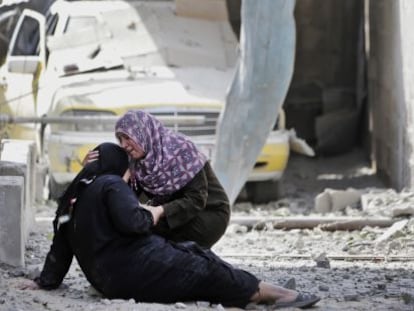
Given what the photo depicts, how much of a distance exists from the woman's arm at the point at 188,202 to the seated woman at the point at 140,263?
366mm

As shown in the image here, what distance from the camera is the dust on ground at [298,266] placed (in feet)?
22.1

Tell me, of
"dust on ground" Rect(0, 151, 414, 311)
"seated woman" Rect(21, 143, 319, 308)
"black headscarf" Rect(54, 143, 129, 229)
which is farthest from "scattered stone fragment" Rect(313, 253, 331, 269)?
"black headscarf" Rect(54, 143, 129, 229)

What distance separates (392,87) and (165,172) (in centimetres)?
659

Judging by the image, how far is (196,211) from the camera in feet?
23.7

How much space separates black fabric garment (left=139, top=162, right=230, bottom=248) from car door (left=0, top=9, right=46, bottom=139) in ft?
17.9

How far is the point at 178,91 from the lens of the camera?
12.0m

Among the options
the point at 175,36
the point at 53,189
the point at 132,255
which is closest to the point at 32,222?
the point at 53,189

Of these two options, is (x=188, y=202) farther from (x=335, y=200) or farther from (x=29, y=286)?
(x=335, y=200)

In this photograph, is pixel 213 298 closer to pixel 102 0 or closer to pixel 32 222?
pixel 32 222

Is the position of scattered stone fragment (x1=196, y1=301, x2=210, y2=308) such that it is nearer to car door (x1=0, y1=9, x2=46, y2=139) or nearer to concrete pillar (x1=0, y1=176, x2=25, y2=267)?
concrete pillar (x1=0, y1=176, x2=25, y2=267)

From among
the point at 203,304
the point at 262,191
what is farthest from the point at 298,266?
the point at 262,191

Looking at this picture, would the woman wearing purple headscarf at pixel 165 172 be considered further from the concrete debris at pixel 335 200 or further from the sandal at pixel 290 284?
the concrete debris at pixel 335 200

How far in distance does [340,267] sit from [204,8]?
608cm

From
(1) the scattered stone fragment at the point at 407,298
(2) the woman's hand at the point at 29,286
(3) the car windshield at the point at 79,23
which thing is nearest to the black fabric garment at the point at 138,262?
(2) the woman's hand at the point at 29,286
